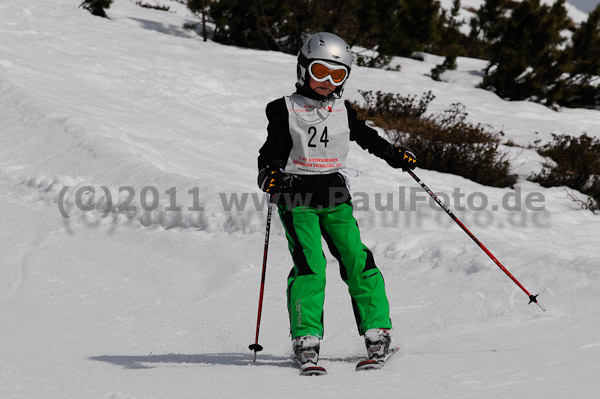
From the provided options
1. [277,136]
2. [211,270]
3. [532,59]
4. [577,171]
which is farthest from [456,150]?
[532,59]

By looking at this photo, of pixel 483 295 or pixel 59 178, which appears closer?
pixel 483 295

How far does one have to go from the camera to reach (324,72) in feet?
10.2

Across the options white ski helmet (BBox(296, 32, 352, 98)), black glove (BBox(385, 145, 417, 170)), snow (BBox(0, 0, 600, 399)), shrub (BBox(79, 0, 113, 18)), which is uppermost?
shrub (BBox(79, 0, 113, 18))

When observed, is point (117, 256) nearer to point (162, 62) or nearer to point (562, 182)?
point (562, 182)

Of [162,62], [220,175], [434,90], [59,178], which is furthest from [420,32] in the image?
[59,178]

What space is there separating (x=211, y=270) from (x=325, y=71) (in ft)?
7.37

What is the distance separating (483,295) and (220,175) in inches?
156

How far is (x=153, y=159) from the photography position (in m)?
7.02

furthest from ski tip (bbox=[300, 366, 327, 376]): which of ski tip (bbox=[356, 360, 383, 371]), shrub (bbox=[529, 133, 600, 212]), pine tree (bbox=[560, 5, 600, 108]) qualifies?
pine tree (bbox=[560, 5, 600, 108])

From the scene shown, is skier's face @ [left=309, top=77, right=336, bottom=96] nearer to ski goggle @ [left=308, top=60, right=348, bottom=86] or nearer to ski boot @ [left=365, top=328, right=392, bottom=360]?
ski goggle @ [left=308, top=60, right=348, bottom=86]

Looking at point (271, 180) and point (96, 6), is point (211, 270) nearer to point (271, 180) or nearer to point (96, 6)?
point (271, 180)

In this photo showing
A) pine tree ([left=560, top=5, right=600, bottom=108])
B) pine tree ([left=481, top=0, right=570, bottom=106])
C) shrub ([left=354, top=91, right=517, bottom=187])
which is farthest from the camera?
pine tree ([left=560, top=5, right=600, bottom=108])

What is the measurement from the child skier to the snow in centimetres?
37

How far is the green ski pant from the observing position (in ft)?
9.64
